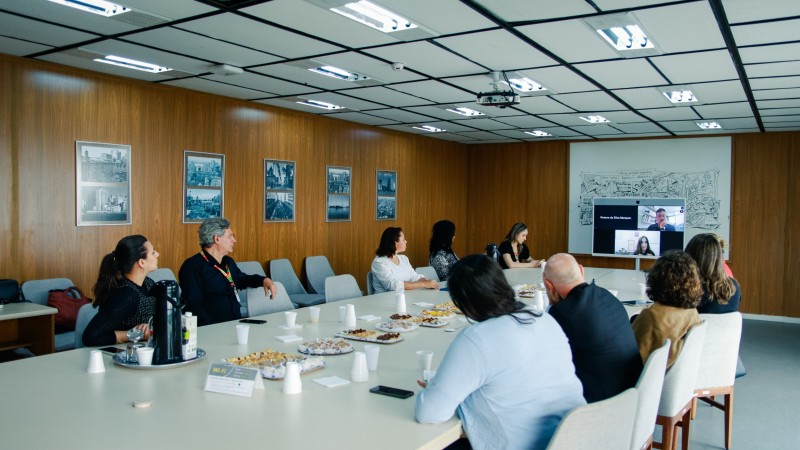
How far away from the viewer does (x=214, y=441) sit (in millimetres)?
1827

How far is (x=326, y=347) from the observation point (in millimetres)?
2928

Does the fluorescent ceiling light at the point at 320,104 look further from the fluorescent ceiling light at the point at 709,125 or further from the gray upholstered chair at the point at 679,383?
the gray upholstered chair at the point at 679,383

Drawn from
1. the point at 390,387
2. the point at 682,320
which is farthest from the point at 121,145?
the point at 682,320

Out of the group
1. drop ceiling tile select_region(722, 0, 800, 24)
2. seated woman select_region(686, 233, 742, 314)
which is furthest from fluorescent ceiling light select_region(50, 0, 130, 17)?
seated woman select_region(686, 233, 742, 314)

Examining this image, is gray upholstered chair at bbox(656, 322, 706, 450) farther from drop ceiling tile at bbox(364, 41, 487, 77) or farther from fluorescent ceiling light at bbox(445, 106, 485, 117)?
fluorescent ceiling light at bbox(445, 106, 485, 117)

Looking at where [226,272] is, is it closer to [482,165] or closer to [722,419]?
[722,419]

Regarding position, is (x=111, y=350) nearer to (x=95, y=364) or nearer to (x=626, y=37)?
(x=95, y=364)

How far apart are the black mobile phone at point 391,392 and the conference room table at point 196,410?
0.08 feet

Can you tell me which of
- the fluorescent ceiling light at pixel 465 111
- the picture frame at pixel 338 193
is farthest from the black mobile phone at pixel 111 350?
the picture frame at pixel 338 193

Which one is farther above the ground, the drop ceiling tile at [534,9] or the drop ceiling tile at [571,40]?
the drop ceiling tile at [571,40]

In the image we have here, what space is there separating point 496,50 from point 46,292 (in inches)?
160

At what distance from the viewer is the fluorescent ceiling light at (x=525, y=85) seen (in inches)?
217

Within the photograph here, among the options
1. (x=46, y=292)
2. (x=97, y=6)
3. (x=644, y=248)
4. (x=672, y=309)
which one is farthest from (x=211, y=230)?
(x=644, y=248)

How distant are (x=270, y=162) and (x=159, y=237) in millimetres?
1672
